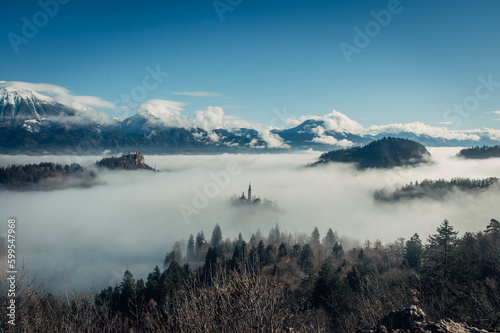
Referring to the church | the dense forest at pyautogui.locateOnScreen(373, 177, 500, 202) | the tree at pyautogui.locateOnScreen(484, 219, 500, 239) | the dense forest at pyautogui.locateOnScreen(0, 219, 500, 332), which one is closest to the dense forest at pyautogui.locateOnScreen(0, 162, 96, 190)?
the church

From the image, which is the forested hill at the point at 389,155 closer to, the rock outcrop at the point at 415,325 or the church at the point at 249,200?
the church at the point at 249,200

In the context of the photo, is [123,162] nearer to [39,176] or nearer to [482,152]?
[39,176]

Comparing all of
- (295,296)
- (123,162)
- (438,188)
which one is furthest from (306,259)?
(123,162)

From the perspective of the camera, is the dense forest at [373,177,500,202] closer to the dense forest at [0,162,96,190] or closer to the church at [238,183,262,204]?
the church at [238,183,262,204]

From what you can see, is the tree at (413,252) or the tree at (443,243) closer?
the tree at (443,243)

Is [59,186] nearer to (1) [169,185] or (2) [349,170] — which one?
(1) [169,185]

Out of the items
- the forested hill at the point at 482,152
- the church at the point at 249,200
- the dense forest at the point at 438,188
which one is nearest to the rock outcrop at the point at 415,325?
the church at the point at 249,200

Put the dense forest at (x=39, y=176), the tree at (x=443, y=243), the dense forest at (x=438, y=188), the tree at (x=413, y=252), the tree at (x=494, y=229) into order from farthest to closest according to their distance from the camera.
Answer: the dense forest at (x=438, y=188) < the dense forest at (x=39, y=176) < the tree at (x=413, y=252) < the tree at (x=494, y=229) < the tree at (x=443, y=243)

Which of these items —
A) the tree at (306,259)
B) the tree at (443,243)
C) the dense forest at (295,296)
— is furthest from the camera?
the tree at (306,259)
